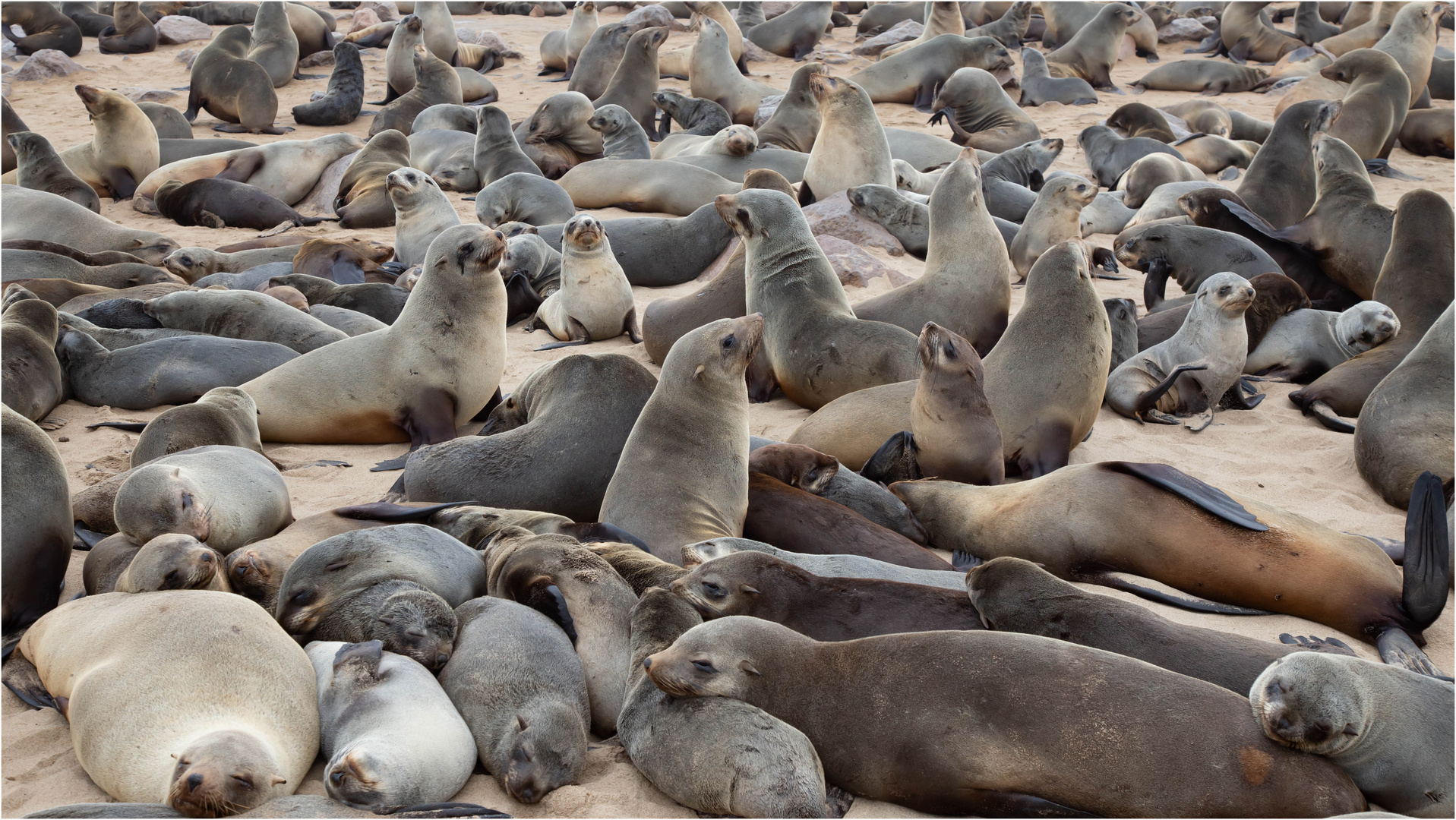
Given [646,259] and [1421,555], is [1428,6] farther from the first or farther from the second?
[1421,555]

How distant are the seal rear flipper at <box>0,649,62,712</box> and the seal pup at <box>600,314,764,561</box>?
181 cm

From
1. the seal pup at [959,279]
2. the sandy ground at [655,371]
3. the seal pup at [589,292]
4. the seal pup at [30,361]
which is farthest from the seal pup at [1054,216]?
the seal pup at [30,361]

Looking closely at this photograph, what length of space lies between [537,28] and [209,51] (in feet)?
22.7

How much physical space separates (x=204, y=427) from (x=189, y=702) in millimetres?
2300

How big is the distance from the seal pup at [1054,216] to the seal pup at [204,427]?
16.1 feet

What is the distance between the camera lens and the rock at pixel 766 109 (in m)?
12.4

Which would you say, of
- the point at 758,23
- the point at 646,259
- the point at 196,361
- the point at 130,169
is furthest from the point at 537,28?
the point at 196,361

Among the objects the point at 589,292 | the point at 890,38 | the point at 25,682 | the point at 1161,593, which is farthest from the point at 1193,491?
the point at 890,38

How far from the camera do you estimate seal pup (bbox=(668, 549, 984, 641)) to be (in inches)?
124

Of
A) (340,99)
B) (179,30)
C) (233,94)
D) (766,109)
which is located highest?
(766,109)

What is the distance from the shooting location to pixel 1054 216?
768 centimetres

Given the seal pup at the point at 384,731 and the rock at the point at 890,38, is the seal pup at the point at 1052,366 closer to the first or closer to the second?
the seal pup at the point at 384,731

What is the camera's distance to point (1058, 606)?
308 cm

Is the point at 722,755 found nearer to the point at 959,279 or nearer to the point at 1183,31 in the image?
the point at 959,279
